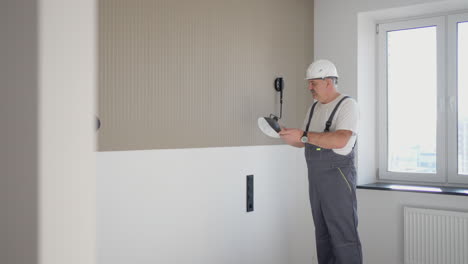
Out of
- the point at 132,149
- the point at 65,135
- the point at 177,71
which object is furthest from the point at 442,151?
the point at 65,135

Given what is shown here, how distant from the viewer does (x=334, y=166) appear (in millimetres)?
2670

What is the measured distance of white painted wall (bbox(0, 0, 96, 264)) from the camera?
0.56 meters

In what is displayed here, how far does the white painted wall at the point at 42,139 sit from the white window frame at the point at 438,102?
3.50 m

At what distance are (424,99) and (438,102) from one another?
12 cm

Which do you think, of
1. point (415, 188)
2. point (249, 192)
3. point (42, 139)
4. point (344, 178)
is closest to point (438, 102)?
point (415, 188)

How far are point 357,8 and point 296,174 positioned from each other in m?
1.44

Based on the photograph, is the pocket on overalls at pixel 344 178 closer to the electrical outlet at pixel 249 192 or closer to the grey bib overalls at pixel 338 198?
the grey bib overalls at pixel 338 198

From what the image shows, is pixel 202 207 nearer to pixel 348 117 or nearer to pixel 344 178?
pixel 344 178

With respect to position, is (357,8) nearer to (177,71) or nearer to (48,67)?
(177,71)

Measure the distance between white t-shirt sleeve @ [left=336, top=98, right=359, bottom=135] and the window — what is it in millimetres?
1322

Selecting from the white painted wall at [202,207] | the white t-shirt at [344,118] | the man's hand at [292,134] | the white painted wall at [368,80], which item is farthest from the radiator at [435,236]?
the man's hand at [292,134]

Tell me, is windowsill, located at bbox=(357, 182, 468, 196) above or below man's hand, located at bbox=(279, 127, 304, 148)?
below

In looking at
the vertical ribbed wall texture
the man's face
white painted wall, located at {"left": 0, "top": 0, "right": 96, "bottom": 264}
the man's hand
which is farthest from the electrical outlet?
white painted wall, located at {"left": 0, "top": 0, "right": 96, "bottom": 264}

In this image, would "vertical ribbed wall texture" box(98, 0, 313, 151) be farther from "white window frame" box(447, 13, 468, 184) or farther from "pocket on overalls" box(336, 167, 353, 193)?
"white window frame" box(447, 13, 468, 184)
